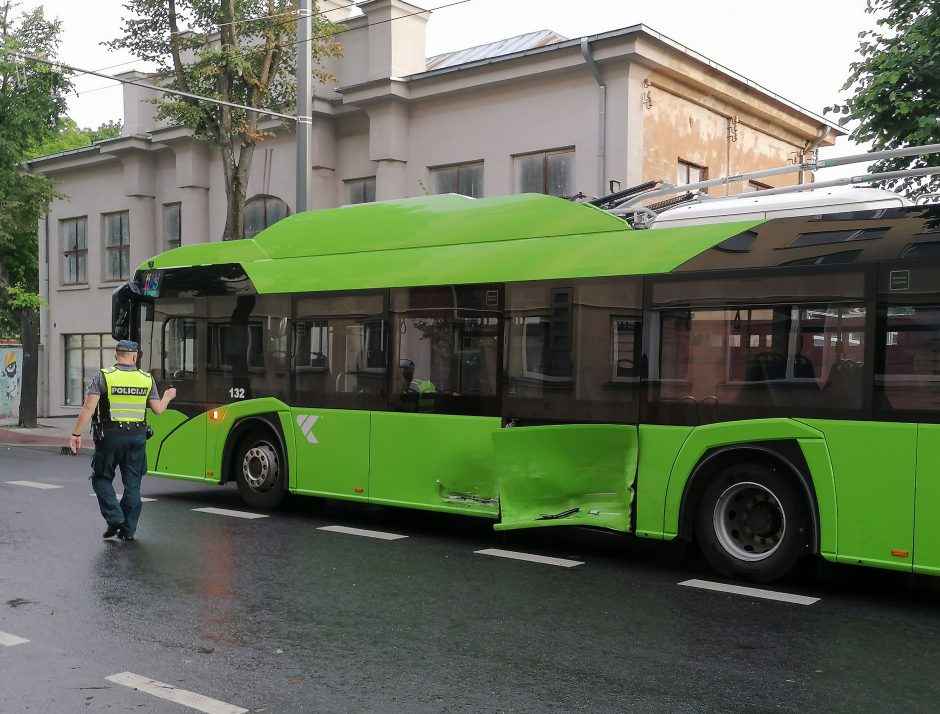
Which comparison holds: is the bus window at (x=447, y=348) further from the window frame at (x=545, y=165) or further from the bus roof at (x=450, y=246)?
the window frame at (x=545, y=165)

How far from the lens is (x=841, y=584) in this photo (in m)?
7.56

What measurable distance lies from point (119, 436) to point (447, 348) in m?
3.06

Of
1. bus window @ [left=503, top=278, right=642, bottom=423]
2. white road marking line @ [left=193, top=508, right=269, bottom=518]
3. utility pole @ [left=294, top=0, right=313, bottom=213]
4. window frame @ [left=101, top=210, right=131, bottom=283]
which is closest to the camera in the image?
bus window @ [left=503, top=278, right=642, bottom=423]

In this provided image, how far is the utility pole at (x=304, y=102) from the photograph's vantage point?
16016 millimetres

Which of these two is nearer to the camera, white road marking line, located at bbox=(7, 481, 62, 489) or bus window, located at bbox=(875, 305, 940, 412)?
bus window, located at bbox=(875, 305, 940, 412)

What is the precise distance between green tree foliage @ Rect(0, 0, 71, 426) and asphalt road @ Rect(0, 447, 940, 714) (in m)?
16.6

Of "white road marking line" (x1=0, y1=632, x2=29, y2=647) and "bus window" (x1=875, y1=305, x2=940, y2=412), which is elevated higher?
"bus window" (x1=875, y1=305, x2=940, y2=412)

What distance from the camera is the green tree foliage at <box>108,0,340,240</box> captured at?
690 inches

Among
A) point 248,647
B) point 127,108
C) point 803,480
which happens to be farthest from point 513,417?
point 127,108

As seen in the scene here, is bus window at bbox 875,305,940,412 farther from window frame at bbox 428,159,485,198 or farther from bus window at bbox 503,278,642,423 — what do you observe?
window frame at bbox 428,159,485,198

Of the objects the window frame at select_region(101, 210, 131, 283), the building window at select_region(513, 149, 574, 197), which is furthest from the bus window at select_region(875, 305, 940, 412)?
the window frame at select_region(101, 210, 131, 283)

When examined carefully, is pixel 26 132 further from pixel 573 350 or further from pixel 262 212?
pixel 573 350

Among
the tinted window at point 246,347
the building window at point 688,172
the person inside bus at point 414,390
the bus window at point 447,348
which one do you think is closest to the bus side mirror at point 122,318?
the tinted window at point 246,347

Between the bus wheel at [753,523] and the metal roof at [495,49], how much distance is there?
16175 mm
